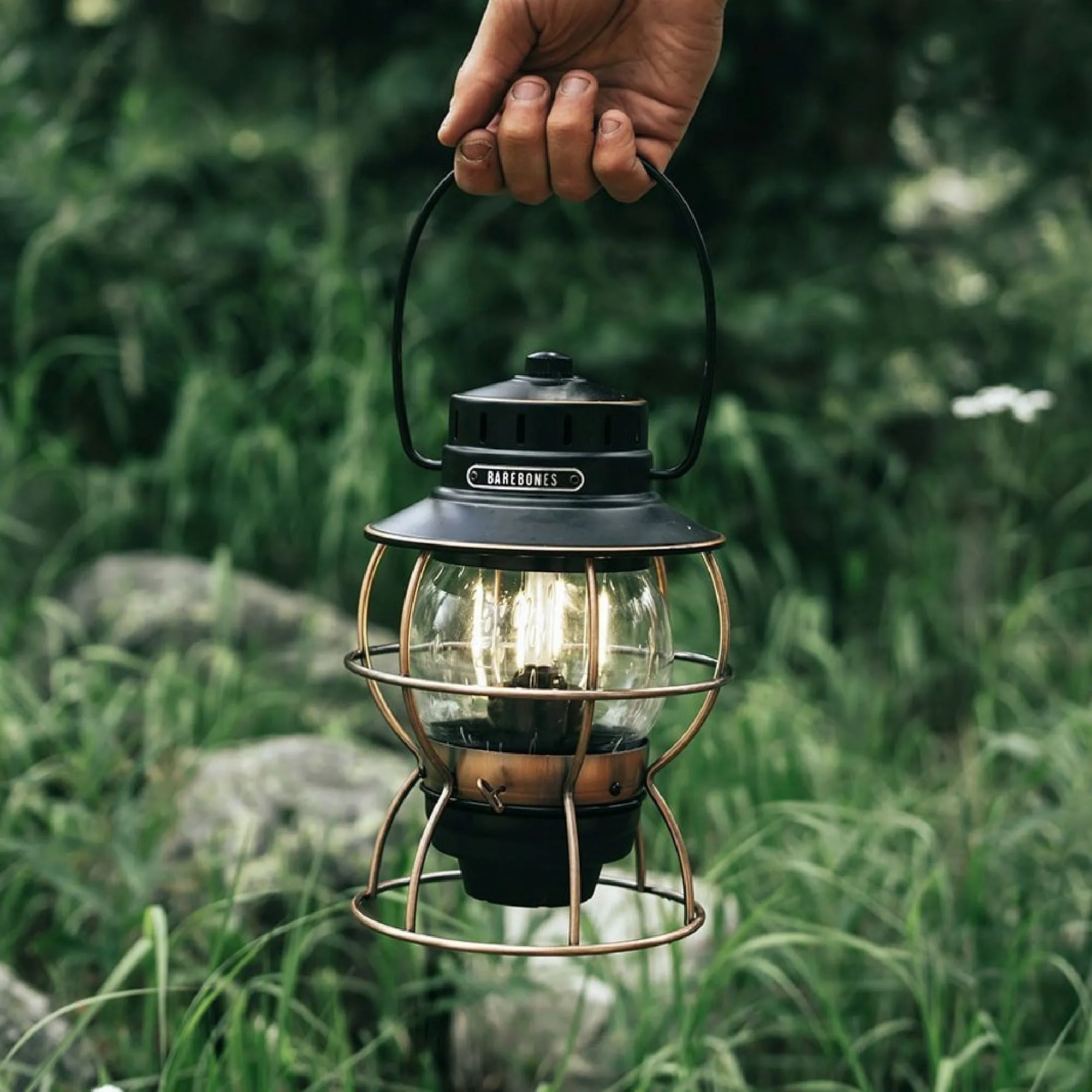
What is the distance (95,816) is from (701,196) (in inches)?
102

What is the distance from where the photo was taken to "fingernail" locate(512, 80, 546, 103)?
1.65 m

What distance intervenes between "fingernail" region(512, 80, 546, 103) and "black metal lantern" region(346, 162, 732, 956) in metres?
0.12

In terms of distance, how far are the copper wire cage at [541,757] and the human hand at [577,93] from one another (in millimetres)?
388

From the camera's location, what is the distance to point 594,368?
170 inches

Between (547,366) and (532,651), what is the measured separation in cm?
28

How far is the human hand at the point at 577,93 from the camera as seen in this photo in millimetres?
1641

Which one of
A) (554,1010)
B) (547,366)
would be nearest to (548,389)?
(547,366)

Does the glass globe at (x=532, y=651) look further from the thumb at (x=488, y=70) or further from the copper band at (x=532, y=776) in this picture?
the thumb at (x=488, y=70)

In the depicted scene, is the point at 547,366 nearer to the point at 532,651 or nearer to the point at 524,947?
the point at 532,651

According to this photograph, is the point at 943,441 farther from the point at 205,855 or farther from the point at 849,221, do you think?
the point at 205,855

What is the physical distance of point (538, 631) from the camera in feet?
5.39

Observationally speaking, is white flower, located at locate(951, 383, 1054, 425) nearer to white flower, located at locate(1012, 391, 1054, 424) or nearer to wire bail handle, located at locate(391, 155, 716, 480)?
white flower, located at locate(1012, 391, 1054, 424)

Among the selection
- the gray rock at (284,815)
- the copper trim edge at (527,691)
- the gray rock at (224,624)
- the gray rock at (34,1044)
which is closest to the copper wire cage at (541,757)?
the copper trim edge at (527,691)

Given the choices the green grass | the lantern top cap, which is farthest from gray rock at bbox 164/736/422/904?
the lantern top cap
